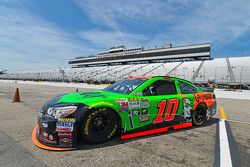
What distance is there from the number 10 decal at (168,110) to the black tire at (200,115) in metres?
0.85

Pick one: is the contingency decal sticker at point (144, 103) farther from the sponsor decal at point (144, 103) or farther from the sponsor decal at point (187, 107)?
the sponsor decal at point (187, 107)

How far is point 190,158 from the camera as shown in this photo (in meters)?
3.44

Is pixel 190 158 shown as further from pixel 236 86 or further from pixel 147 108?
pixel 236 86

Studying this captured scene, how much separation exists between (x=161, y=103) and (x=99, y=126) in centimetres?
165

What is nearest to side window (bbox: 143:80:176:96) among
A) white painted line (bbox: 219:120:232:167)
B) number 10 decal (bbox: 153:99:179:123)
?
number 10 decal (bbox: 153:99:179:123)

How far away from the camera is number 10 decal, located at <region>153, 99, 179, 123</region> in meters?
4.72

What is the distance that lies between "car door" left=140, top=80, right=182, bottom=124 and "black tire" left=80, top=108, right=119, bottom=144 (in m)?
0.72

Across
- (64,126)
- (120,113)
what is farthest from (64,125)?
(120,113)

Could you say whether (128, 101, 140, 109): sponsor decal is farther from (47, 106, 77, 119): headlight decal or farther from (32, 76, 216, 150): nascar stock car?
(47, 106, 77, 119): headlight decal

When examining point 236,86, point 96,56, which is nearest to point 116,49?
point 96,56

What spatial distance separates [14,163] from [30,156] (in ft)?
0.96

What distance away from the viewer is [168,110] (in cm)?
491

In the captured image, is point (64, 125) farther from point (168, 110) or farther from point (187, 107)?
point (187, 107)

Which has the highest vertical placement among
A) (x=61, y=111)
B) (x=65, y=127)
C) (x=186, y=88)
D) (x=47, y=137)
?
(x=186, y=88)
